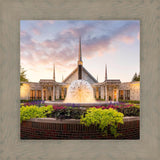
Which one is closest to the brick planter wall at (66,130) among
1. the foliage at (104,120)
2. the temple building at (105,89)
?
the foliage at (104,120)

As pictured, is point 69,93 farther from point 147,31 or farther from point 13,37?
point 147,31

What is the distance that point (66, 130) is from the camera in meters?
3.29

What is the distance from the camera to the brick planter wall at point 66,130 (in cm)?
326

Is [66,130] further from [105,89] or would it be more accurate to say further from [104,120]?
[105,89]

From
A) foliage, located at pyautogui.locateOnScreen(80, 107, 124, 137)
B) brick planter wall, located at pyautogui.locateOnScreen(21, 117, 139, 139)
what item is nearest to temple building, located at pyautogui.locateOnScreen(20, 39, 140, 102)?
brick planter wall, located at pyautogui.locateOnScreen(21, 117, 139, 139)

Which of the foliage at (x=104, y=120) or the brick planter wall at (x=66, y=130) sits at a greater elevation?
the foliage at (x=104, y=120)

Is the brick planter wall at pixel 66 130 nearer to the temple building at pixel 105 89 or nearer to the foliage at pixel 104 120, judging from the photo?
the foliage at pixel 104 120

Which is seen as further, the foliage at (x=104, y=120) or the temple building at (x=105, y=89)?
the temple building at (x=105, y=89)

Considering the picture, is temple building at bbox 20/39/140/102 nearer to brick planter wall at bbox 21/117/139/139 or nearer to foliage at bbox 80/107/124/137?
brick planter wall at bbox 21/117/139/139

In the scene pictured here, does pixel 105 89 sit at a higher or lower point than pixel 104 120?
lower

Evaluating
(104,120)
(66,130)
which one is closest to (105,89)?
(104,120)

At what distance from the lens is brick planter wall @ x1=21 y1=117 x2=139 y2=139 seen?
10.7 feet

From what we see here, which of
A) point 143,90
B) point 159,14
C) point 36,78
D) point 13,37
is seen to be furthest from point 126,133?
point 36,78

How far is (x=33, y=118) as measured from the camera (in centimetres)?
360
